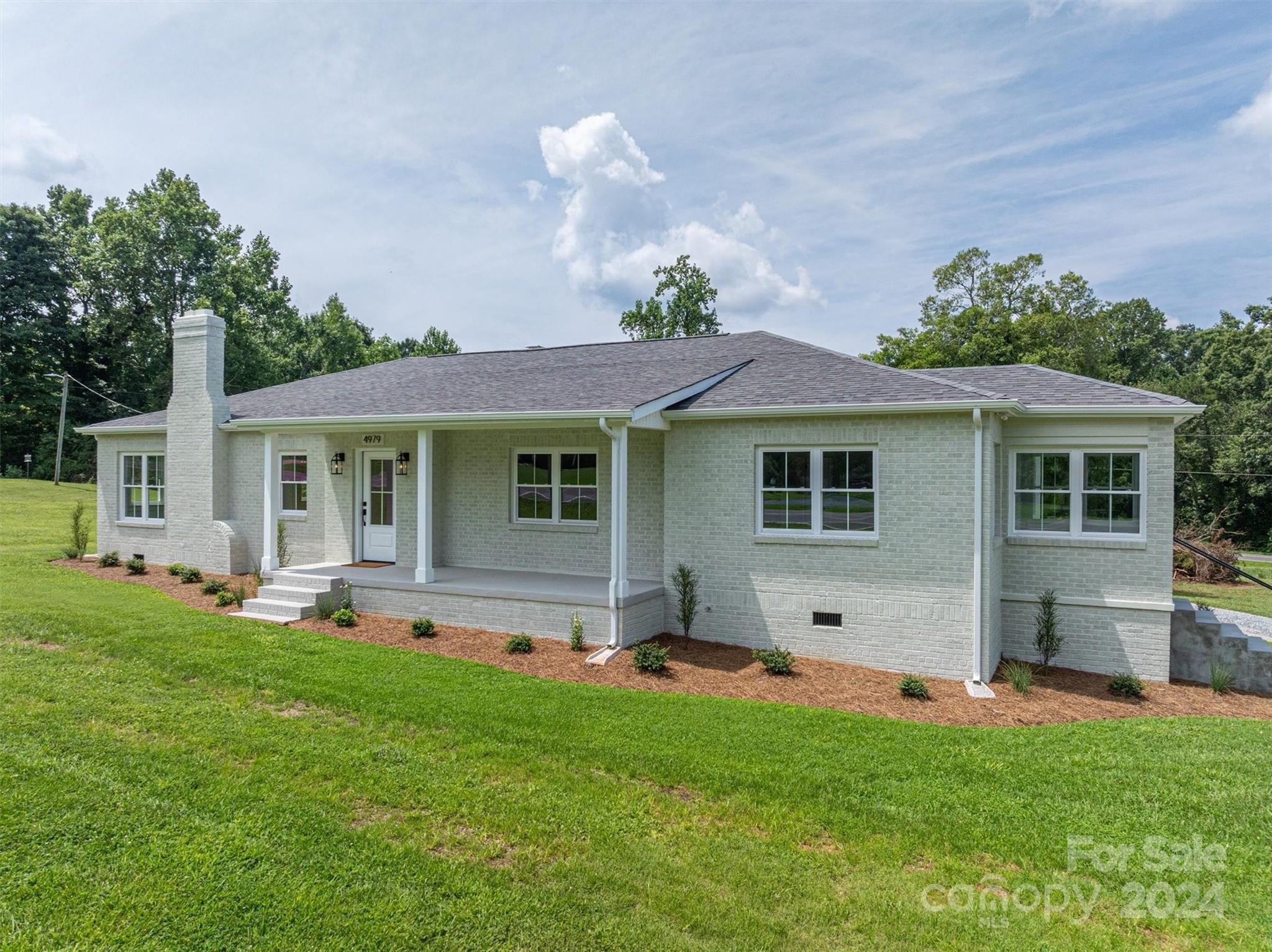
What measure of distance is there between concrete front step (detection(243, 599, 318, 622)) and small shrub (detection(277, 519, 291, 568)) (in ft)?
8.47

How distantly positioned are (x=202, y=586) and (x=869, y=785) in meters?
12.4

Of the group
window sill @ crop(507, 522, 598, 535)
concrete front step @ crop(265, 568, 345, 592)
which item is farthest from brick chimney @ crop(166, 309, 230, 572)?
window sill @ crop(507, 522, 598, 535)

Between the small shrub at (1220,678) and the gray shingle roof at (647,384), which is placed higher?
the gray shingle roof at (647,384)

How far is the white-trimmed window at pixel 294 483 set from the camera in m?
14.6

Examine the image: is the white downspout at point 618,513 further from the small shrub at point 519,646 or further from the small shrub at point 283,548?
the small shrub at point 283,548

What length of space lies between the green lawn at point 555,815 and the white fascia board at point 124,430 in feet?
31.7

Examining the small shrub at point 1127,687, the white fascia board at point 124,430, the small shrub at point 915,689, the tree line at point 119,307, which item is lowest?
the small shrub at point 1127,687

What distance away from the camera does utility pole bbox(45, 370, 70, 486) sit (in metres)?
33.8

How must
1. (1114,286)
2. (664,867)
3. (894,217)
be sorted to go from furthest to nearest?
(1114,286) < (894,217) < (664,867)

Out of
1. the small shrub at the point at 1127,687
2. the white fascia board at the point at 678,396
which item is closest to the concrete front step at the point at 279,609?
the white fascia board at the point at 678,396

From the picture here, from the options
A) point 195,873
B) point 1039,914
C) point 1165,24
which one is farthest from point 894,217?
point 195,873

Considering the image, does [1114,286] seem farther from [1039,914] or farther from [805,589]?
[1039,914]

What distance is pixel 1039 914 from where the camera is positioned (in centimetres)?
378

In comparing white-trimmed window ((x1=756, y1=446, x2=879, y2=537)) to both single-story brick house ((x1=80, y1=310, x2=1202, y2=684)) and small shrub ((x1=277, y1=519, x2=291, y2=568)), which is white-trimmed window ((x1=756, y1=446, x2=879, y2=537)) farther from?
small shrub ((x1=277, y1=519, x2=291, y2=568))
